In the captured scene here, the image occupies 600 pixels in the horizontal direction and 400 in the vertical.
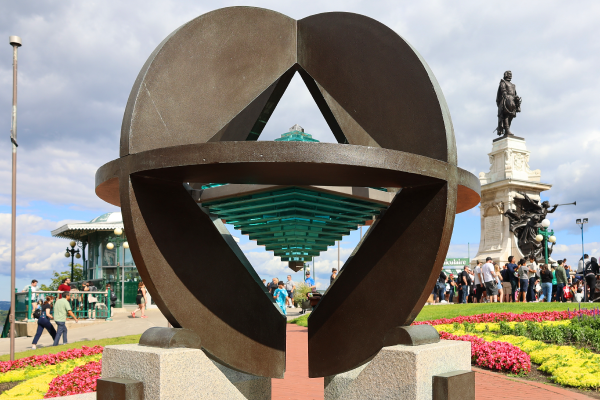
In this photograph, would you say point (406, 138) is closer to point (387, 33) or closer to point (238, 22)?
point (387, 33)

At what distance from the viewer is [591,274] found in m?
20.0

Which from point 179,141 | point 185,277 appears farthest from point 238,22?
point 185,277

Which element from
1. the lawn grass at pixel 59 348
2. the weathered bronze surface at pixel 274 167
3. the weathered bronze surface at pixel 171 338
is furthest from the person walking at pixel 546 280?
the weathered bronze surface at pixel 171 338

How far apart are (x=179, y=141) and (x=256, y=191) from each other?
3.09 feet

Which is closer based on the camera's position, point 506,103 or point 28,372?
point 28,372

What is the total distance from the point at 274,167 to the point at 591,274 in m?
19.2

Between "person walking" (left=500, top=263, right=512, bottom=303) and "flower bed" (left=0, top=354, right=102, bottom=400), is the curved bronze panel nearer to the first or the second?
"flower bed" (left=0, top=354, right=102, bottom=400)

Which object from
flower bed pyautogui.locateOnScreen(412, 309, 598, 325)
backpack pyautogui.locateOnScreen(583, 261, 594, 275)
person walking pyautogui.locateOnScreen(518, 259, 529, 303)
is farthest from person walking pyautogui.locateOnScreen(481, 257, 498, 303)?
backpack pyautogui.locateOnScreen(583, 261, 594, 275)

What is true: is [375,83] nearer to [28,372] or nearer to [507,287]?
[28,372]

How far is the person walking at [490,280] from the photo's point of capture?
714 inches

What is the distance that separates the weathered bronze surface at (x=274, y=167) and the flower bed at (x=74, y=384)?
259 cm

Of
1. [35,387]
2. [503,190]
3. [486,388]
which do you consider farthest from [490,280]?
[35,387]

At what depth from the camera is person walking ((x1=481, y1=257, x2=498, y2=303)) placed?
18.1m

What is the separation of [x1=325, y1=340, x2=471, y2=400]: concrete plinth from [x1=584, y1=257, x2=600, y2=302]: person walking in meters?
17.7
